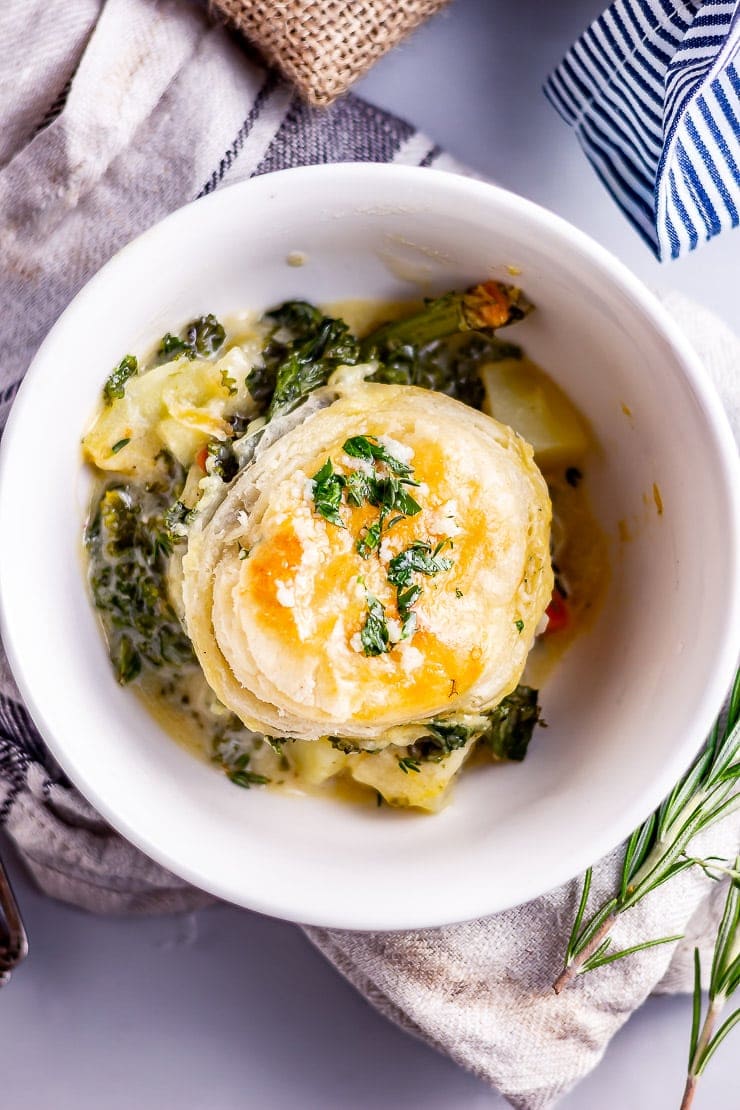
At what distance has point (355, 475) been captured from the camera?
6.55 feet

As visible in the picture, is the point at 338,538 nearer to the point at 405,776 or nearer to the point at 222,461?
the point at 222,461

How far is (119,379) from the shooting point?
2150 millimetres

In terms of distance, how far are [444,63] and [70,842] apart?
7.05 ft

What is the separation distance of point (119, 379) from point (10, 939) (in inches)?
61.9

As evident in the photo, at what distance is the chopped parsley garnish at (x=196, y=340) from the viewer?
2.23 metres

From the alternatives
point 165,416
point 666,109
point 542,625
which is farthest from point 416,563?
point 666,109

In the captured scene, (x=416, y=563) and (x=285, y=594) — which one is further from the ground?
(x=416, y=563)

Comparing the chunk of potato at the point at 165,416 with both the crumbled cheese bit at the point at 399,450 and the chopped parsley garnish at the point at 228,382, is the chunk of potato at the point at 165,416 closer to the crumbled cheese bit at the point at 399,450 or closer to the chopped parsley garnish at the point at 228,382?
the chopped parsley garnish at the point at 228,382

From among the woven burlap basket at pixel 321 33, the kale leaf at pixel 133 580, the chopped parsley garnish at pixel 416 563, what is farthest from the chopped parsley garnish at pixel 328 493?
the woven burlap basket at pixel 321 33

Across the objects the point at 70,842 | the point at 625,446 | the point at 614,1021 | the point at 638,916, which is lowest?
the point at 70,842

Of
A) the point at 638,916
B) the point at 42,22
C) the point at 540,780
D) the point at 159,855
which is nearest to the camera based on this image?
the point at 159,855

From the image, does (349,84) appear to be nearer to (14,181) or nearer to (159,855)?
(14,181)

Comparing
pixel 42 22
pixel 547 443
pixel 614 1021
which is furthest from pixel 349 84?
pixel 614 1021

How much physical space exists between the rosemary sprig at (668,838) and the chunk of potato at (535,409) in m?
0.66
